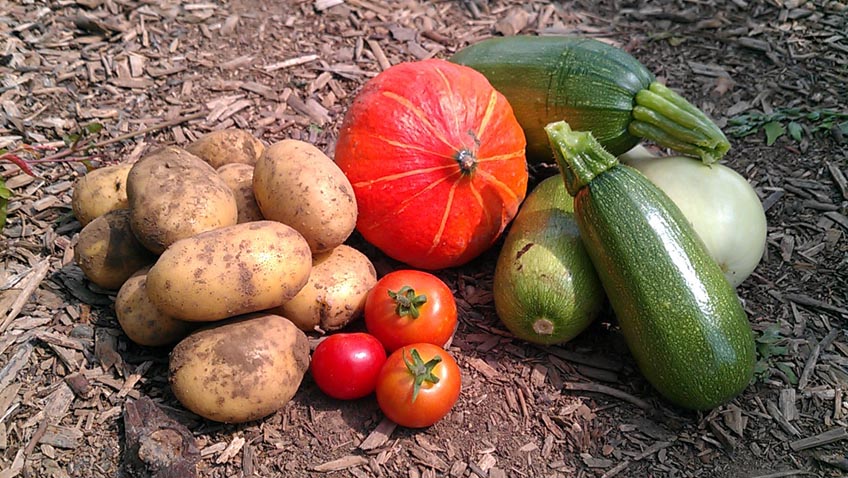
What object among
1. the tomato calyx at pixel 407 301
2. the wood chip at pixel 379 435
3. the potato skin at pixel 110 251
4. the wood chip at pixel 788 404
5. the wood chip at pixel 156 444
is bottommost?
the wood chip at pixel 788 404

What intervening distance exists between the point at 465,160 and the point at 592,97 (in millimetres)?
928

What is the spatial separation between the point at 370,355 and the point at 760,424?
5.71ft

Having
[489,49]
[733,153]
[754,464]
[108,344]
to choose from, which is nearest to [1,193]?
[108,344]

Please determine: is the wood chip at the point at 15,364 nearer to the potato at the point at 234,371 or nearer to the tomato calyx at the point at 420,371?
the potato at the point at 234,371

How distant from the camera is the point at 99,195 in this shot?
11.9 feet

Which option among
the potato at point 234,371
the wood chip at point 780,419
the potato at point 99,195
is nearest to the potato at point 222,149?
the potato at point 99,195

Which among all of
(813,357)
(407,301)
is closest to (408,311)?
(407,301)

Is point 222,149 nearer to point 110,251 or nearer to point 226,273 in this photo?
point 110,251

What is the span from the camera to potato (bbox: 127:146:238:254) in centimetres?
312

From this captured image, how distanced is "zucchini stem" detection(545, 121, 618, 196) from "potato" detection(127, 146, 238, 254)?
4.93ft

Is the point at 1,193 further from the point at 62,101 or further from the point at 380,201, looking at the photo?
the point at 380,201

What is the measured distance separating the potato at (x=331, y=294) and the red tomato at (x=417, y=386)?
40 centimetres

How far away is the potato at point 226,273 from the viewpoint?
9.66 feet

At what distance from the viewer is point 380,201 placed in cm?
361
